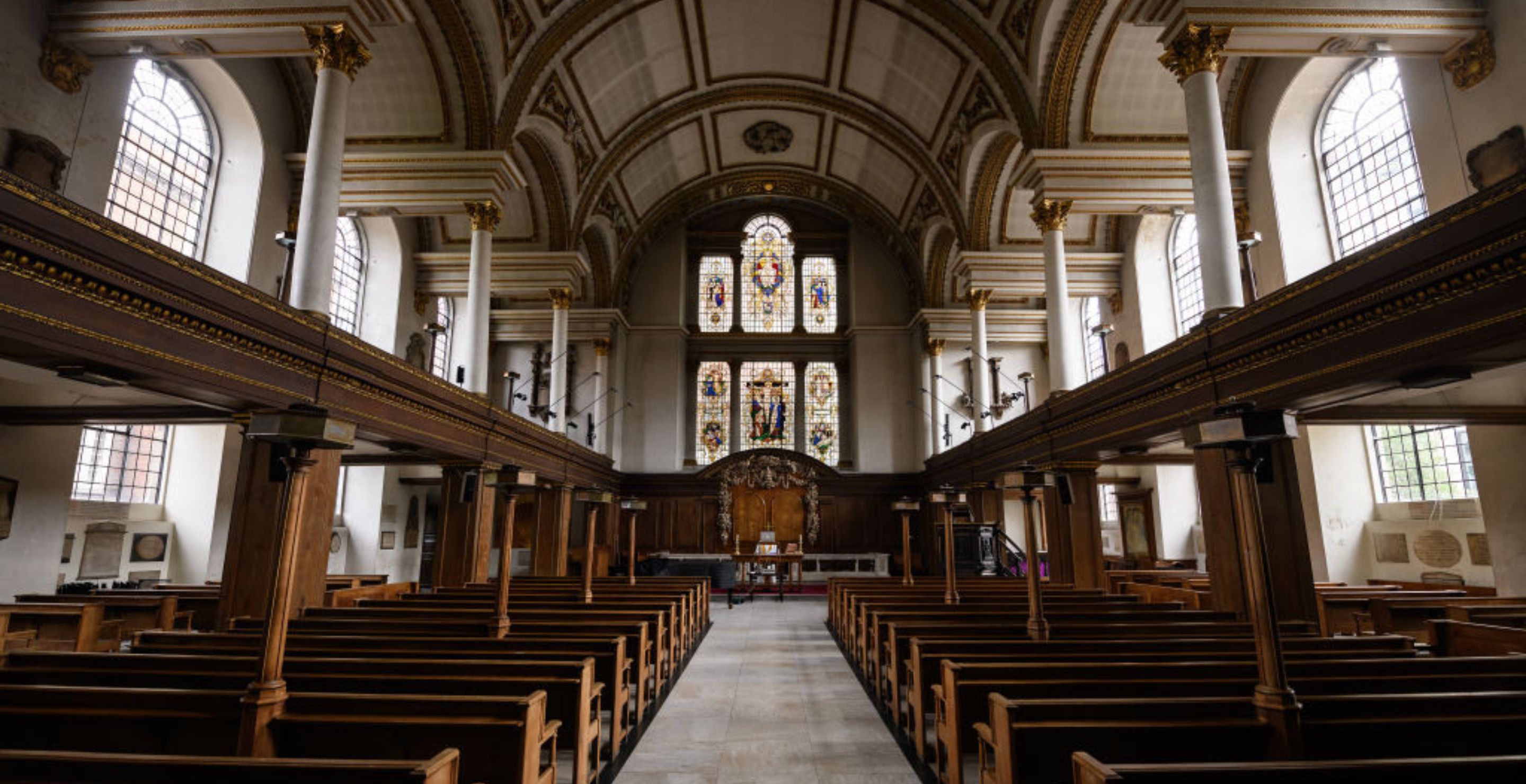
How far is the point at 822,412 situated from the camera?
24.0 metres

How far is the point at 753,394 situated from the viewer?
23875 mm

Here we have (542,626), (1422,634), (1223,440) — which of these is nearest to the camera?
(1223,440)

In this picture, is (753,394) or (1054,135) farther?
(753,394)

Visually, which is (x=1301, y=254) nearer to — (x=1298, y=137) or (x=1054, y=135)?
(x=1298, y=137)

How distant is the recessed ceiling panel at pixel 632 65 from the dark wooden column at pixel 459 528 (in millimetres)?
8781

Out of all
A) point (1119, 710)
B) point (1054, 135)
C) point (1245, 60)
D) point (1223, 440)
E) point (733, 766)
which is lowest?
point (733, 766)

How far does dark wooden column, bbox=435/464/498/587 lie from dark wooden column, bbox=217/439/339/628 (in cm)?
312

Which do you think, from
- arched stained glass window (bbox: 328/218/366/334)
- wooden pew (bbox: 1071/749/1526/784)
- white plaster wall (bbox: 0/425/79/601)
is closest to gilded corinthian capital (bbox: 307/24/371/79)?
white plaster wall (bbox: 0/425/79/601)

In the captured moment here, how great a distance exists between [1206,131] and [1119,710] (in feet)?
23.6

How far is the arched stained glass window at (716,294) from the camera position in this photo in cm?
2436

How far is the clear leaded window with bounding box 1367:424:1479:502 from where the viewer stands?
1107cm

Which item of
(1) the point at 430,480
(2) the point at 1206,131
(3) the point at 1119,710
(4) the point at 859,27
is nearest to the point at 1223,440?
(3) the point at 1119,710

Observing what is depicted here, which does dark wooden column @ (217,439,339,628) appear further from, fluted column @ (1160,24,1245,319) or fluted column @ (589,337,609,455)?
fluted column @ (589,337,609,455)

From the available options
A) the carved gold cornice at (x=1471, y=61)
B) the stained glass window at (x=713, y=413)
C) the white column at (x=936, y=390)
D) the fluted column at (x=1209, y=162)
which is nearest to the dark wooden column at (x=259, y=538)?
the fluted column at (x=1209, y=162)
